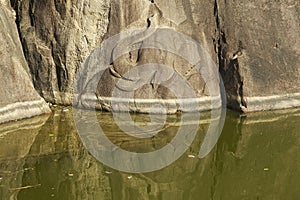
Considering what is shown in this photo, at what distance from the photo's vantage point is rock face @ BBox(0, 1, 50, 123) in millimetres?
8156

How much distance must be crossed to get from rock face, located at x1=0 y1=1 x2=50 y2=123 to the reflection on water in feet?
0.60

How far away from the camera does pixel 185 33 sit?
29.3 ft

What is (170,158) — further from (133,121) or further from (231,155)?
(133,121)

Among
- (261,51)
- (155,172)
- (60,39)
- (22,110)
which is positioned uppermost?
(60,39)

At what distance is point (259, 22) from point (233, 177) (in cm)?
344

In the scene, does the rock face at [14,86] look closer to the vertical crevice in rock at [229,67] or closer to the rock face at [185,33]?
the rock face at [185,33]

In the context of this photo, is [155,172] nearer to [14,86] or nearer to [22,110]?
[22,110]

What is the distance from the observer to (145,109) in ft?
28.2

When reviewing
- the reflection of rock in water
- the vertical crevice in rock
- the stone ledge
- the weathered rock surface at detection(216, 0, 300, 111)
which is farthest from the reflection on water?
the weathered rock surface at detection(216, 0, 300, 111)

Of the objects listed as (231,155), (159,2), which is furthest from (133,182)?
(159,2)

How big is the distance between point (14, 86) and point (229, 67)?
11.1 feet

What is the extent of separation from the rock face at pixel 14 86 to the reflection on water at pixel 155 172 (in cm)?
18

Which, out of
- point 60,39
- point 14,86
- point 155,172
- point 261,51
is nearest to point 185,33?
point 261,51

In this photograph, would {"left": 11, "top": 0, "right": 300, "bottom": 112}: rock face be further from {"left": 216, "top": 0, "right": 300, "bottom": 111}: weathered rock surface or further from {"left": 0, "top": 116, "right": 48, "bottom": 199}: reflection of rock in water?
{"left": 0, "top": 116, "right": 48, "bottom": 199}: reflection of rock in water
